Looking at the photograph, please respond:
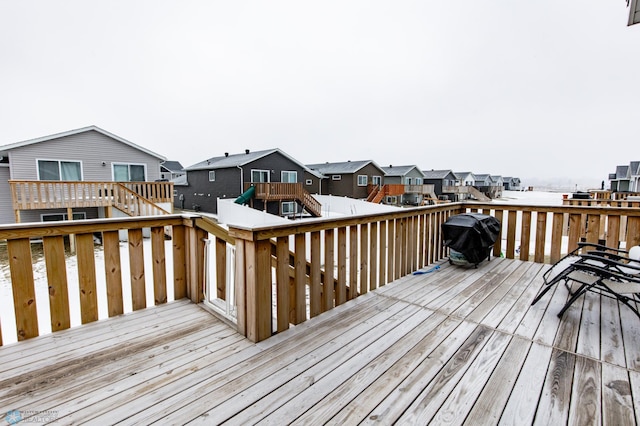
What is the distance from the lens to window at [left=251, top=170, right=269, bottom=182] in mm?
18359

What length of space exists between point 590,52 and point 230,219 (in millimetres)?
14551

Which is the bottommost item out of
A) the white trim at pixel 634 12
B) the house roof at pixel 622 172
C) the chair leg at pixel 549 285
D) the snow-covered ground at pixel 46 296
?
the snow-covered ground at pixel 46 296

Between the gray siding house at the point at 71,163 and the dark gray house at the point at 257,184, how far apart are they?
472cm

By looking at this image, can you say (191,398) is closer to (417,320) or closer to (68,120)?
(417,320)

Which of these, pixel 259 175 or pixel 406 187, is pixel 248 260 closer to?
pixel 259 175

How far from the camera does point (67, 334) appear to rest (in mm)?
2217

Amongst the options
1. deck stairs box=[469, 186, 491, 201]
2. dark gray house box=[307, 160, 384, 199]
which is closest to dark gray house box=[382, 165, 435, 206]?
dark gray house box=[307, 160, 384, 199]

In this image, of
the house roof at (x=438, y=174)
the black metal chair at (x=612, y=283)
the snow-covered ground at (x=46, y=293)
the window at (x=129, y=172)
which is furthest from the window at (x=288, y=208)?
the house roof at (x=438, y=174)

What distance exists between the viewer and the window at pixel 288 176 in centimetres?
1986

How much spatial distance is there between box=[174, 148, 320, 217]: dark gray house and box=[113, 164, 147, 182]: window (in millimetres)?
4689

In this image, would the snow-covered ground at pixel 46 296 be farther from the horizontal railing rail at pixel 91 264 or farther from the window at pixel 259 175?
the window at pixel 259 175

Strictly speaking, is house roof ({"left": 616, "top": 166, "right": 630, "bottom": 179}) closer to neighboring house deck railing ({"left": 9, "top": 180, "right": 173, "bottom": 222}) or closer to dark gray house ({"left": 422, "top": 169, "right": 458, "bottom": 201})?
dark gray house ({"left": 422, "top": 169, "right": 458, "bottom": 201})

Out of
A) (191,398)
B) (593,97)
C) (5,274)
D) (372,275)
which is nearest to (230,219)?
(5,274)

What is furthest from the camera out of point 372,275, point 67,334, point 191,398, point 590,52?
point 590,52
